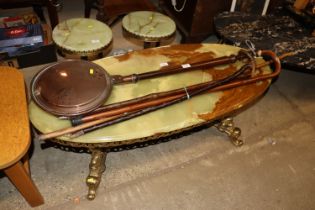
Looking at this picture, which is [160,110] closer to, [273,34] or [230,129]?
[230,129]

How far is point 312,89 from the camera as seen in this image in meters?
3.02

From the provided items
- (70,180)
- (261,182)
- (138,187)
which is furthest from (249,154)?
(70,180)

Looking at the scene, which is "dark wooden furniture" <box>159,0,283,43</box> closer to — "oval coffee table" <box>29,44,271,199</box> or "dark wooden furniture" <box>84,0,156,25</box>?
"dark wooden furniture" <box>84,0,156,25</box>

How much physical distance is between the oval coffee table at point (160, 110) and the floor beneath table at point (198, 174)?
16 centimetres

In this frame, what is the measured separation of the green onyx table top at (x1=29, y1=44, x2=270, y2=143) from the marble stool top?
0.17 m

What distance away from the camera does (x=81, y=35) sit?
2061 millimetres

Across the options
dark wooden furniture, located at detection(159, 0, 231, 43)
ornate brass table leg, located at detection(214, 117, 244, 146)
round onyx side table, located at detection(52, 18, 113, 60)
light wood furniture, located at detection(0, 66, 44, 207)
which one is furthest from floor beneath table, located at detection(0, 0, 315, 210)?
dark wooden furniture, located at detection(159, 0, 231, 43)

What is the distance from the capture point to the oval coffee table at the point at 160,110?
1.58m

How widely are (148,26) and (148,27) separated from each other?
0.01 metres

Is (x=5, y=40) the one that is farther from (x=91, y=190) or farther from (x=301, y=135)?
(x=301, y=135)

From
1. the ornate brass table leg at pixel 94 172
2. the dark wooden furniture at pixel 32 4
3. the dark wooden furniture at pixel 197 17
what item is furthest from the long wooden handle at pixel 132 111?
the dark wooden furniture at pixel 32 4

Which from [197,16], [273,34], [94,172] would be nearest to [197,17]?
[197,16]

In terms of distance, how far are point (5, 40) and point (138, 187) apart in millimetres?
1750

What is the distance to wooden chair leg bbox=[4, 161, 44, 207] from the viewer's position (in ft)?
4.81
